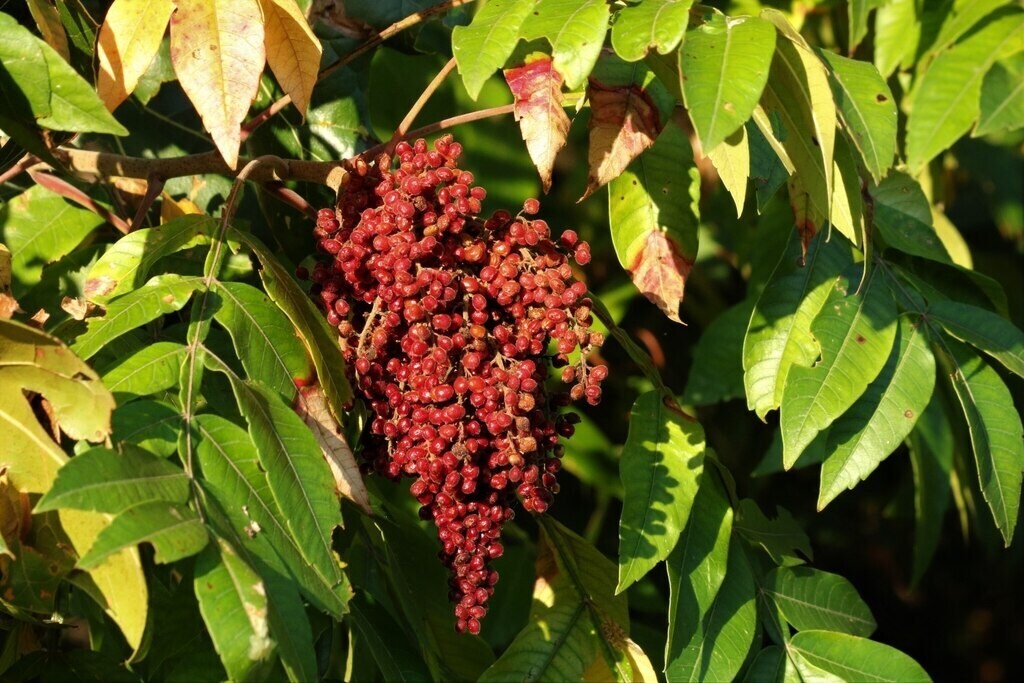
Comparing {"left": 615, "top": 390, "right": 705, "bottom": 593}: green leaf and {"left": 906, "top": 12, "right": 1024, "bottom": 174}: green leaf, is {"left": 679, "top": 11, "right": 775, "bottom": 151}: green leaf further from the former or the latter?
{"left": 615, "top": 390, "right": 705, "bottom": 593}: green leaf

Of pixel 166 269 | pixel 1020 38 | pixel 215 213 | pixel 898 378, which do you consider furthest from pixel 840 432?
pixel 215 213

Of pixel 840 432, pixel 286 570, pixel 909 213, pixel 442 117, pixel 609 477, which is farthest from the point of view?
pixel 609 477

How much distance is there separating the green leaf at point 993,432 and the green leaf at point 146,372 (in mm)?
1003

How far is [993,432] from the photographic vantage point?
153 centimetres

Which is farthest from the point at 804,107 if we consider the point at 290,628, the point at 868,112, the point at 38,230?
the point at 38,230

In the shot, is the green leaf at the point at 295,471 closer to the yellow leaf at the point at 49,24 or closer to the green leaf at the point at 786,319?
the yellow leaf at the point at 49,24

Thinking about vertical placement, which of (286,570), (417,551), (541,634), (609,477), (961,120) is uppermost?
(961,120)

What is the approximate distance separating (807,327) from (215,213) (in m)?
0.99

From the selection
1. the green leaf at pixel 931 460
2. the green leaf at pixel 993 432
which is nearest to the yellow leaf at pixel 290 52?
the green leaf at pixel 993 432

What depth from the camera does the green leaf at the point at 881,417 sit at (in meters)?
1.49

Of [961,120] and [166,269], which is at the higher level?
[961,120]

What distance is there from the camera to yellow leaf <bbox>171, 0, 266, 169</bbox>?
4.17 feet

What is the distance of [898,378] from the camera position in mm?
1553

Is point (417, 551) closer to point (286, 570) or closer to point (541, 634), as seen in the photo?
point (541, 634)
